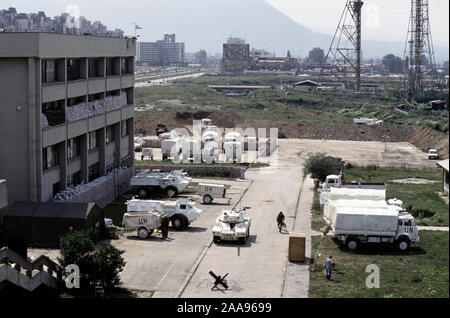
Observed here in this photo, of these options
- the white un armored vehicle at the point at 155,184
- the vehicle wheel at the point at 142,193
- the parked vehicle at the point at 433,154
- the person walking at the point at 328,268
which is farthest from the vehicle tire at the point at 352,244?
the parked vehicle at the point at 433,154

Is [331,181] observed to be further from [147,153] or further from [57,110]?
[147,153]

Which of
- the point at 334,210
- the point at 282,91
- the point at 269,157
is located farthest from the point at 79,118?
the point at 282,91

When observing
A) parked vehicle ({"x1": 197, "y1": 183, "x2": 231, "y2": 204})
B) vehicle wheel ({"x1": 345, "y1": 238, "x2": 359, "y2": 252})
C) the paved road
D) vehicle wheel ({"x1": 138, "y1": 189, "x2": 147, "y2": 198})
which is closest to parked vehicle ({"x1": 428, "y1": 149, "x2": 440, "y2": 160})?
the paved road

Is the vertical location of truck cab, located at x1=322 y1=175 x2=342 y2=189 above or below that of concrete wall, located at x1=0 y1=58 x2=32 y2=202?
below

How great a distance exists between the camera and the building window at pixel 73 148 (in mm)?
38469

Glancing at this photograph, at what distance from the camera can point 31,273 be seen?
23.4 metres

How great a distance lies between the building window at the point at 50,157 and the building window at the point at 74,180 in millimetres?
1946

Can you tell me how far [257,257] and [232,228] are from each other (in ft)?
8.99

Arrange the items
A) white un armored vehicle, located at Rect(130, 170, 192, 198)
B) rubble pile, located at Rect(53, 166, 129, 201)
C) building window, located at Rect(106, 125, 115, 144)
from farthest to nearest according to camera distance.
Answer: building window, located at Rect(106, 125, 115, 144)
white un armored vehicle, located at Rect(130, 170, 192, 198)
rubble pile, located at Rect(53, 166, 129, 201)

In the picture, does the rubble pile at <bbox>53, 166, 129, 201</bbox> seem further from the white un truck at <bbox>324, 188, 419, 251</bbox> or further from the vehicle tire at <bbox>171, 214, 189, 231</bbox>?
the white un truck at <bbox>324, 188, 419, 251</bbox>

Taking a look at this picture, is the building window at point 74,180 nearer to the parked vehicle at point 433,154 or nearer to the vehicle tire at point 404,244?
the vehicle tire at point 404,244

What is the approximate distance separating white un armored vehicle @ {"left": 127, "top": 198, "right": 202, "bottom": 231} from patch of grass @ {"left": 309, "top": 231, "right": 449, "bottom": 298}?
5.98 meters

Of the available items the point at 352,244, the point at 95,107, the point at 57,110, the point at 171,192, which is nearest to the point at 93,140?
the point at 95,107

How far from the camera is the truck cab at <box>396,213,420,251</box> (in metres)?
30.4
